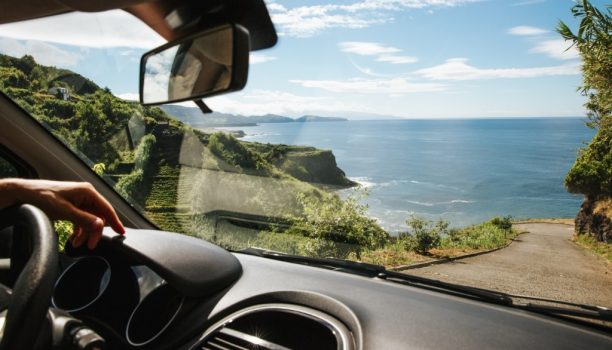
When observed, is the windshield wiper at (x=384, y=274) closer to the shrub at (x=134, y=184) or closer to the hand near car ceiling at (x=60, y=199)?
the hand near car ceiling at (x=60, y=199)

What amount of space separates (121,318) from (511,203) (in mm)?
2756

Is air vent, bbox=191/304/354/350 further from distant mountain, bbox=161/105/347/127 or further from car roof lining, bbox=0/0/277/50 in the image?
distant mountain, bbox=161/105/347/127

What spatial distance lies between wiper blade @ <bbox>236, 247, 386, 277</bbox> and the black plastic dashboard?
0.07 m

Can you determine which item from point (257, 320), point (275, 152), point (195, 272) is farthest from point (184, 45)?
point (275, 152)

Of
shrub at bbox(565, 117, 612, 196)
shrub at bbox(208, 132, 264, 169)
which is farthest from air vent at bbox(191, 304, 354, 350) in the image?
shrub at bbox(208, 132, 264, 169)

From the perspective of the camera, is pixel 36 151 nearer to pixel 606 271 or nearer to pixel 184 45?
pixel 184 45

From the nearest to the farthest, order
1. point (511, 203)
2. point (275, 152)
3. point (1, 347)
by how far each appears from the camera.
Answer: point (1, 347) < point (511, 203) < point (275, 152)

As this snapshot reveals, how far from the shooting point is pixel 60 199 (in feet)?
4.91

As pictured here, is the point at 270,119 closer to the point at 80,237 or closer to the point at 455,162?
the point at 455,162

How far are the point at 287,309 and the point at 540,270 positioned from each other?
73.7 inches

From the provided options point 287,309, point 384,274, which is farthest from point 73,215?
point 384,274

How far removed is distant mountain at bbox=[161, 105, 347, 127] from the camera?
12.0ft

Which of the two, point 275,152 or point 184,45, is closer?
point 184,45

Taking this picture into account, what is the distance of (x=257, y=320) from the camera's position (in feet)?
5.62
